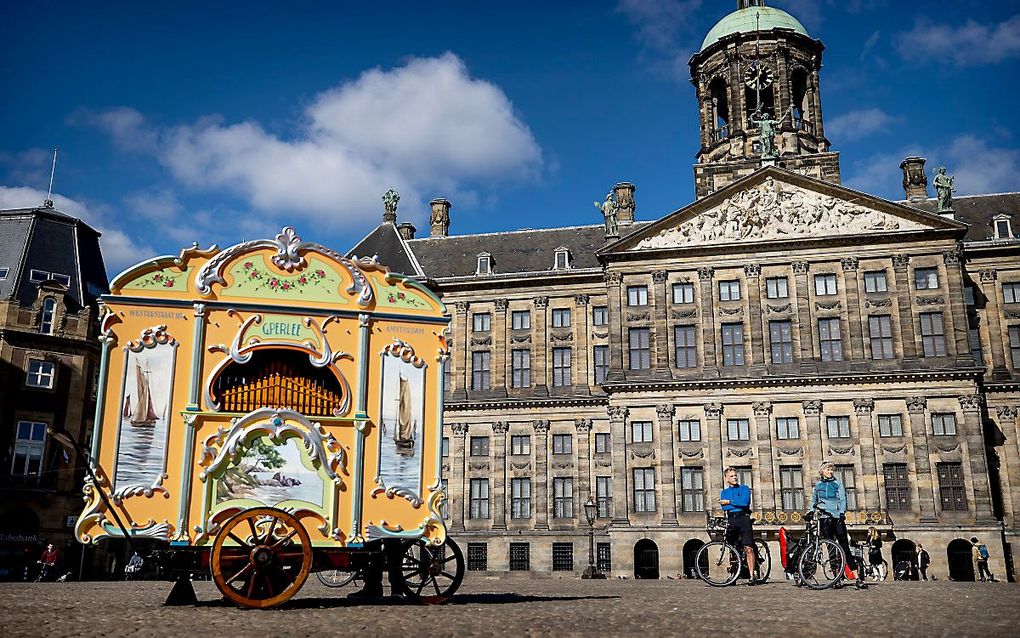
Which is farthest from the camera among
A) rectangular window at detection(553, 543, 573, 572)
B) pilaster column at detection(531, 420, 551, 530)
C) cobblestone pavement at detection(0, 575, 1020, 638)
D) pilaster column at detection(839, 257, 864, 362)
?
pilaster column at detection(531, 420, 551, 530)

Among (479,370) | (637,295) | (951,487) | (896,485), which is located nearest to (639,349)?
(637,295)

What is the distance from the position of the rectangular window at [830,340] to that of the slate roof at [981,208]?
923 centimetres

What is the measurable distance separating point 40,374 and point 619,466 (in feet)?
83.1

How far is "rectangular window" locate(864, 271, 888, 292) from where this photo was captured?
38.8 m

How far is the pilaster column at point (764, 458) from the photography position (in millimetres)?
37094

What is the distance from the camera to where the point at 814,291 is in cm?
3916

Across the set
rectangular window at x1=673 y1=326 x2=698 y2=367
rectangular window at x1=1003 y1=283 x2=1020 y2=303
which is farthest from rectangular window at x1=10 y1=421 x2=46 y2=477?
rectangular window at x1=1003 y1=283 x2=1020 y2=303

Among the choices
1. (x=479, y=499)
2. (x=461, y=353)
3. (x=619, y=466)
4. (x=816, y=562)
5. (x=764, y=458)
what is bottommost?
(x=816, y=562)

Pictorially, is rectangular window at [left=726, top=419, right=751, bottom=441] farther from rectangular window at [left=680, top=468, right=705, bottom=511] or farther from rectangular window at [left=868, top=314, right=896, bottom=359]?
rectangular window at [left=868, top=314, right=896, bottom=359]

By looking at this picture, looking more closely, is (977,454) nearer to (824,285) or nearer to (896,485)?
(896,485)

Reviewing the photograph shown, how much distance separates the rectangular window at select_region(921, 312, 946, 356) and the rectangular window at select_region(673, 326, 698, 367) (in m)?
9.54

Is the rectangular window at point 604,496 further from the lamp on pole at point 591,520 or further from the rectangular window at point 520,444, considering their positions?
the rectangular window at point 520,444

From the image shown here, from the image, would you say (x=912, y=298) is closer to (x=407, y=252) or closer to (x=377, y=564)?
(x=407, y=252)

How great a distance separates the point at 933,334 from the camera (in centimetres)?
3803
